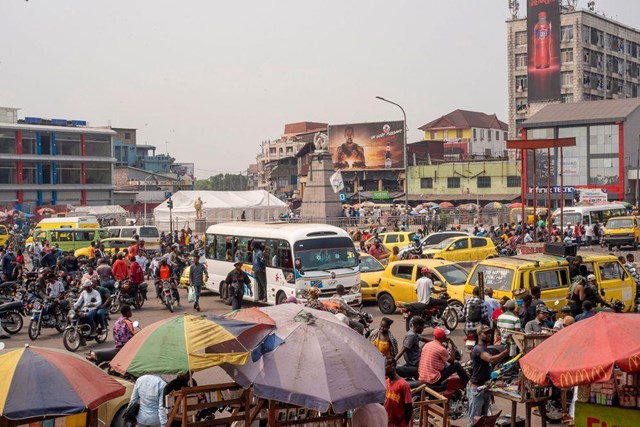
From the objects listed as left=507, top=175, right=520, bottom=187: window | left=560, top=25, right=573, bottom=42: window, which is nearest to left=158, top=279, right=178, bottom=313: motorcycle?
left=507, top=175, right=520, bottom=187: window

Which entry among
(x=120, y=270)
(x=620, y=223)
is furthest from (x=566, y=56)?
(x=120, y=270)

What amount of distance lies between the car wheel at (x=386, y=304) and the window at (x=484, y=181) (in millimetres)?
59382

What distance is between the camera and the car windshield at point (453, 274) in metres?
19.6

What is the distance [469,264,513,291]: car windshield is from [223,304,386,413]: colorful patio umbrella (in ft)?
28.7

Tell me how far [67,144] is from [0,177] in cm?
650

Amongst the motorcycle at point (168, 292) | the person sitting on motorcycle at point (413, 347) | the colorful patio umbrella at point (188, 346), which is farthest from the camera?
the motorcycle at point (168, 292)

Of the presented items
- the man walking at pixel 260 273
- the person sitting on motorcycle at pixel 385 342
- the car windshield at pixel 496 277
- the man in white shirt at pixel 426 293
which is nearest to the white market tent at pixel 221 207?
the man walking at pixel 260 273

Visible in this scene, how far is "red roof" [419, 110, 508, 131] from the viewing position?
359 ft

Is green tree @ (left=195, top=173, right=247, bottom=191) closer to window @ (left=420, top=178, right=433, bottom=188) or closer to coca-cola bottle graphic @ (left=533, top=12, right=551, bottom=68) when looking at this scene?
window @ (left=420, top=178, right=433, bottom=188)

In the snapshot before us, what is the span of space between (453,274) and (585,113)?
166 feet

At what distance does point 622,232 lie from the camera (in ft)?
124

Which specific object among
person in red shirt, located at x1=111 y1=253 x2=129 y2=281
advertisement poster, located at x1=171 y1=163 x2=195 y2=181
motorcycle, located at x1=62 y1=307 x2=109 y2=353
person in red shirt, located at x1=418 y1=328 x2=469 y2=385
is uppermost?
advertisement poster, located at x1=171 y1=163 x2=195 y2=181

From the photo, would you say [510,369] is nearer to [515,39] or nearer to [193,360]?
[193,360]

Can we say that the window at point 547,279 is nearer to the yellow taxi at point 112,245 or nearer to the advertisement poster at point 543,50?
the yellow taxi at point 112,245
